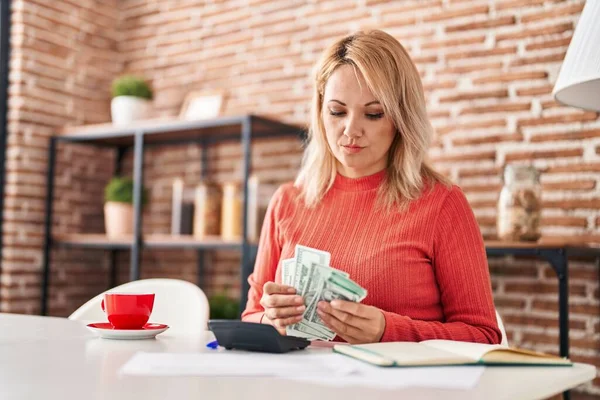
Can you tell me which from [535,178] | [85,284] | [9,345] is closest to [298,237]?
[9,345]

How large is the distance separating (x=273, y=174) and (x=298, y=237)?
1.68 m

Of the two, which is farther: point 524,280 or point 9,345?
point 524,280

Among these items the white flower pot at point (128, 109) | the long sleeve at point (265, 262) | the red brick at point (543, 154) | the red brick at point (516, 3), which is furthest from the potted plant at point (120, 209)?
the red brick at point (516, 3)

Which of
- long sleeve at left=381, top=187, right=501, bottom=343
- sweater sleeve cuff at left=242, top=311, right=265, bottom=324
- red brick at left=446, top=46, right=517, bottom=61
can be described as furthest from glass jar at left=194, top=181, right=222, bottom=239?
long sleeve at left=381, top=187, right=501, bottom=343

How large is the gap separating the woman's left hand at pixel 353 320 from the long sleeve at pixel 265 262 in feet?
1.53

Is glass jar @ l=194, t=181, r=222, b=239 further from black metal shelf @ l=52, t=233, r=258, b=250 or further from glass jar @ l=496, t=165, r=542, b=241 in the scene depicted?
glass jar @ l=496, t=165, r=542, b=241

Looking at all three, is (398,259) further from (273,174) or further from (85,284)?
(85,284)

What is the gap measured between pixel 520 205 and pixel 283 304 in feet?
4.69

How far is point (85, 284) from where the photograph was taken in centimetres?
373

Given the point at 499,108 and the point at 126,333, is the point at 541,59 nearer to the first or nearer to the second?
the point at 499,108

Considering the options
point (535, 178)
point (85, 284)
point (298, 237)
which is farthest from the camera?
point (85, 284)

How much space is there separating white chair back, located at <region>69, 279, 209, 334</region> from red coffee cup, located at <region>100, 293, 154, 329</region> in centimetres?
40

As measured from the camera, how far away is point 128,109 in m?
3.42

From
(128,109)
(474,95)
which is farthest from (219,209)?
(474,95)
